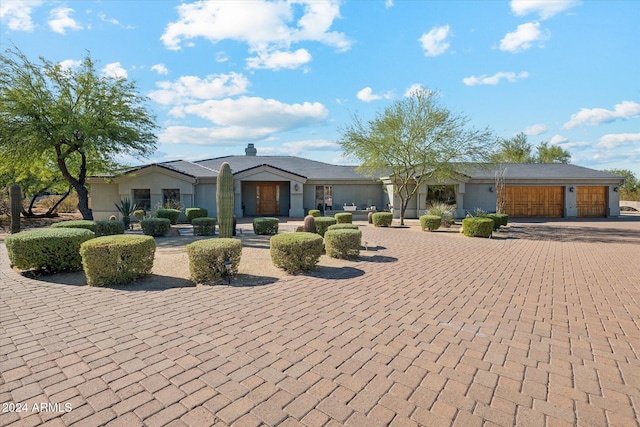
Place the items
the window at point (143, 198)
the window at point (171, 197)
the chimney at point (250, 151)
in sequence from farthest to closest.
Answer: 1. the chimney at point (250, 151)
2. the window at point (143, 198)
3. the window at point (171, 197)

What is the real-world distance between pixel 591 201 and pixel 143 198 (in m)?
30.9

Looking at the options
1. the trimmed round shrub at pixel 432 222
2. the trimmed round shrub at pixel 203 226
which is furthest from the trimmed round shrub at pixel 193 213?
the trimmed round shrub at pixel 432 222

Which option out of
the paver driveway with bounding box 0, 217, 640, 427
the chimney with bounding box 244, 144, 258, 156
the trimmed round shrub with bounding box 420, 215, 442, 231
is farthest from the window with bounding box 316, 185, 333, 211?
the paver driveway with bounding box 0, 217, 640, 427

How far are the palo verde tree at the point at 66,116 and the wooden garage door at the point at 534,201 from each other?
23.8 m

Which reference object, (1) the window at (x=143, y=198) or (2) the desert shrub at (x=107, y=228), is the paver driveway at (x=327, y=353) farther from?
(1) the window at (x=143, y=198)

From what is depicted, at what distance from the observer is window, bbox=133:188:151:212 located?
827 inches

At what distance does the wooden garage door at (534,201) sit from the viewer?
936 inches

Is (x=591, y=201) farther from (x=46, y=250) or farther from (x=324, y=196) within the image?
(x=46, y=250)

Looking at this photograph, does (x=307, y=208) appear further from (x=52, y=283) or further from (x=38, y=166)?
(x=52, y=283)

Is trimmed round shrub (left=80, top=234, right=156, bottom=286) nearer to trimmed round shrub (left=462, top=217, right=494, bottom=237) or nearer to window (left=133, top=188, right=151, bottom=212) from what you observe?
trimmed round shrub (left=462, top=217, right=494, bottom=237)

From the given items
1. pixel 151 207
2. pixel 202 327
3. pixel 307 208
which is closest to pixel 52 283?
pixel 202 327

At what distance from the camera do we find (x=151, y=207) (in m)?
20.8

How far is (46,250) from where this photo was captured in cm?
696

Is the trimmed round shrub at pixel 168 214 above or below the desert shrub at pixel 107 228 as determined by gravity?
above
